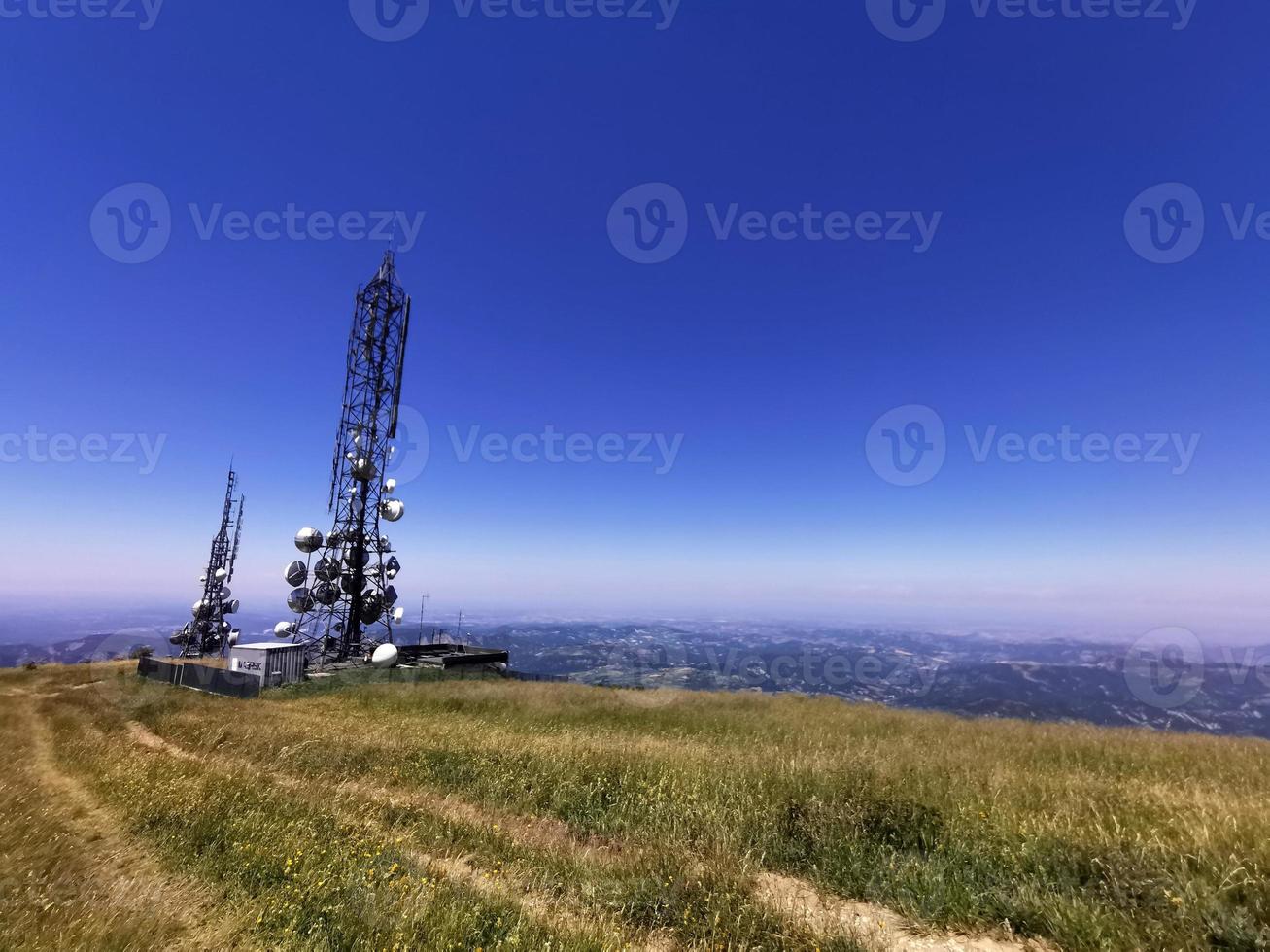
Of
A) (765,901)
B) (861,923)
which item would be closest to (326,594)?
(765,901)

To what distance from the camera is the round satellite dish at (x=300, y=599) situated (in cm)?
3416

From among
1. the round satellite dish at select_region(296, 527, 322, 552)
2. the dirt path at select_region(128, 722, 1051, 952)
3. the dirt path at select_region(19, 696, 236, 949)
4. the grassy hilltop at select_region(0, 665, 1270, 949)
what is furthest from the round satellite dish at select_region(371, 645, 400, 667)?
the dirt path at select_region(128, 722, 1051, 952)

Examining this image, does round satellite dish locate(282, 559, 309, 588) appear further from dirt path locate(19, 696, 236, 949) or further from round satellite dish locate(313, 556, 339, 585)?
dirt path locate(19, 696, 236, 949)

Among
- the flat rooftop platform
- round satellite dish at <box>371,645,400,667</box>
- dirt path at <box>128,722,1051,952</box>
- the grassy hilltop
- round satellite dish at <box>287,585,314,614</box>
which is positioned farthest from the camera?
the flat rooftop platform

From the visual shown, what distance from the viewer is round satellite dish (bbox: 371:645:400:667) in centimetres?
3228

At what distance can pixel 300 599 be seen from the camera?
112 feet

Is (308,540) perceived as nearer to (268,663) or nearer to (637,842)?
(268,663)

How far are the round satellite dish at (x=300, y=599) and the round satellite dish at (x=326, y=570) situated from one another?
607mm

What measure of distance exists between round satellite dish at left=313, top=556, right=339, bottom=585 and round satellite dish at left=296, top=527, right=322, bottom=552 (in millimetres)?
1088

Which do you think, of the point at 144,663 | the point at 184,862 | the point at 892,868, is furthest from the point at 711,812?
the point at 144,663

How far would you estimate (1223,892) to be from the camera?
14.9 feet

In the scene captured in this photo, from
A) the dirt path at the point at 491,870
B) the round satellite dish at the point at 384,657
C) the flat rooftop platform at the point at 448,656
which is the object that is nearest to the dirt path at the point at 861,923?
the dirt path at the point at 491,870

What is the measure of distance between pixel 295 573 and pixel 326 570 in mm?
1942

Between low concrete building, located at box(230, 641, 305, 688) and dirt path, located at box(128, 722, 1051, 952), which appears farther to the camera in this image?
low concrete building, located at box(230, 641, 305, 688)
